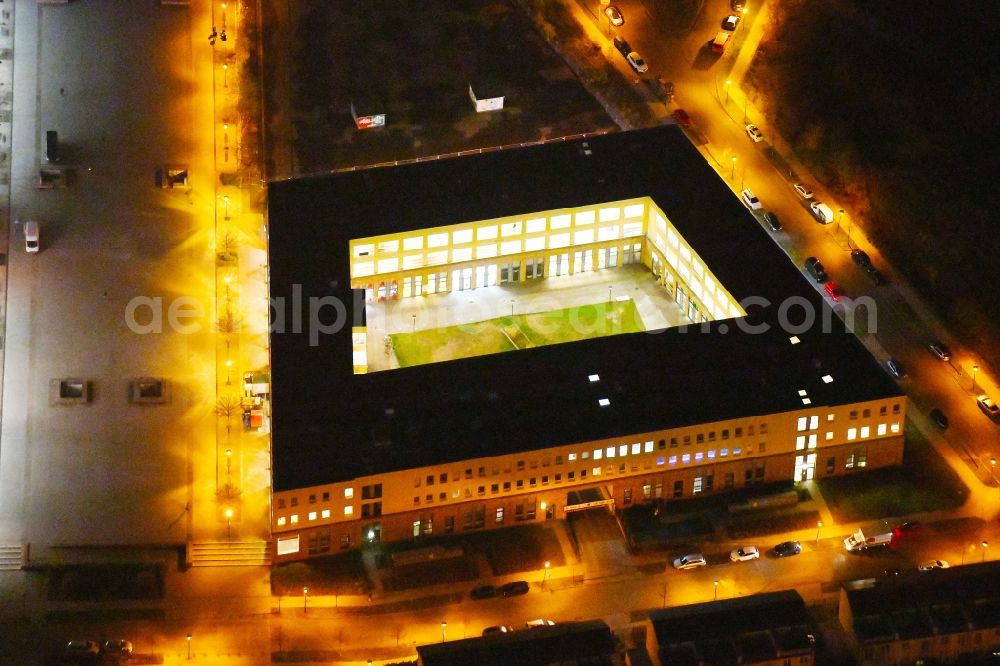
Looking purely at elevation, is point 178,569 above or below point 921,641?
above

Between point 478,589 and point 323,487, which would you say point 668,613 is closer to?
point 478,589

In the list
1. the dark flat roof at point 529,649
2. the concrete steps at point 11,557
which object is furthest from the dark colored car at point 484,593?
the concrete steps at point 11,557

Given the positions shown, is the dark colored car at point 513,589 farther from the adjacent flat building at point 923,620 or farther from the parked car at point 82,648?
the parked car at point 82,648

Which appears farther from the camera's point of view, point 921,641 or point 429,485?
point 429,485

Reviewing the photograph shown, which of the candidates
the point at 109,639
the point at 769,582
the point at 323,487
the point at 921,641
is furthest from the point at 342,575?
the point at 921,641

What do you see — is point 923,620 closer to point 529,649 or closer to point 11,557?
point 529,649
